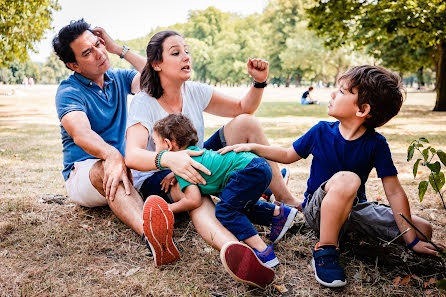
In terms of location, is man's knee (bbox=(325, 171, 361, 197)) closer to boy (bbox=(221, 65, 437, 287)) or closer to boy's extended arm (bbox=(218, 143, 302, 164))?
boy (bbox=(221, 65, 437, 287))

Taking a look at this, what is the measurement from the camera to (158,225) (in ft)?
7.17

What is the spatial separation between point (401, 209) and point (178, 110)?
186 centimetres

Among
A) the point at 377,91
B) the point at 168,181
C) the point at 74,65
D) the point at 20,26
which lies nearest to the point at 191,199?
the point at 168,181

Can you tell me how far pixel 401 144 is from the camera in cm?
741

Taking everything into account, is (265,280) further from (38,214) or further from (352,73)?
(38,214)

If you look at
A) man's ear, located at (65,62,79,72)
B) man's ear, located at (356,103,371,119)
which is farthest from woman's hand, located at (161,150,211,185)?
man's ear, located at (65,62,79,72)

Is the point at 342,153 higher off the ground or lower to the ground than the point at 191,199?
higher

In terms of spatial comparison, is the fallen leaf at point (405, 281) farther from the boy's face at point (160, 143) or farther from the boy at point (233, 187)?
the boy's face at point (160, 143)

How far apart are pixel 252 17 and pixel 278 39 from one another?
23986 mm

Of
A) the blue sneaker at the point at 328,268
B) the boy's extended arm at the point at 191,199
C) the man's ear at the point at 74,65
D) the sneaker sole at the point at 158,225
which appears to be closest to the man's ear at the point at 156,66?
the man's ear at the point at 74,65

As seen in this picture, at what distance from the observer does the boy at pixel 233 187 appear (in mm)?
2354

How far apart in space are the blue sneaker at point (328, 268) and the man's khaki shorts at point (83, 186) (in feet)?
5.94

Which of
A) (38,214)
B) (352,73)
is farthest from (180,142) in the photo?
(38,214)

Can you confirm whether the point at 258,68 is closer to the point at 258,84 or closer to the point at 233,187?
the point at 258,84
